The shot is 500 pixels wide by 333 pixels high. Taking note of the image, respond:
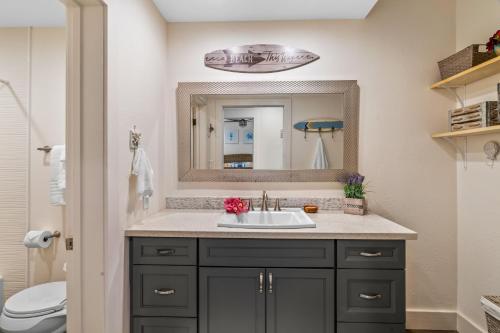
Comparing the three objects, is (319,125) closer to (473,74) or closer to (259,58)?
(259,58)

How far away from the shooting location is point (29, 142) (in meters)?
2.29

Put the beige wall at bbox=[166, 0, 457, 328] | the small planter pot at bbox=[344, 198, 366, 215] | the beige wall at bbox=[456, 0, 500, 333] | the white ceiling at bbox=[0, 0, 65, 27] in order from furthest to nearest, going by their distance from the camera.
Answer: the beige wall at bbox=[166, 0, 457, 328] < the small planter pot at bbox=[344, 198, 366, 215] < the white ceiling at bbox=[0, 0, 65, 27] < the beige wall at bbox=[456, 0, 500, 333]

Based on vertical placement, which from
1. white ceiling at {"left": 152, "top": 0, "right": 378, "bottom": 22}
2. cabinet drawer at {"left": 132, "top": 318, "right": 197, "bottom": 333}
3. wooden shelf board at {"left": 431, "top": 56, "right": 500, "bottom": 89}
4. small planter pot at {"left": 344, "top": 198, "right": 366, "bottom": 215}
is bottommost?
cabinet drawer at {"left": 132, "top": 318, "right": 197, "bottom": 333}

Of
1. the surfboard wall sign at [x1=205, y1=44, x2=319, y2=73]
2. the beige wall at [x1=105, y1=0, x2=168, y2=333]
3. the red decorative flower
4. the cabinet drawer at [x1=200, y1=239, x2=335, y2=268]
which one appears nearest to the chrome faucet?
the red decorative flower

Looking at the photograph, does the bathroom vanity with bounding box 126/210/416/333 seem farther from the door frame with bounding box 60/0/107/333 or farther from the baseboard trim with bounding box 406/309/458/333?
the baseboard trim with bounding box 406/309/458/333

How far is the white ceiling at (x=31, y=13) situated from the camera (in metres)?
1.97

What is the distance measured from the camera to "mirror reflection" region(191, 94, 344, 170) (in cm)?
224

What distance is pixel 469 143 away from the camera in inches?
80.0

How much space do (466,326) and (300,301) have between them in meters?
1.44

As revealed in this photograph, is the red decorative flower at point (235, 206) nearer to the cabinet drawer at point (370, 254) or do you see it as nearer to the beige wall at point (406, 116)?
the beige wall at point (406, 116)

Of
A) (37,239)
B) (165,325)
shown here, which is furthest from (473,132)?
(37,239)

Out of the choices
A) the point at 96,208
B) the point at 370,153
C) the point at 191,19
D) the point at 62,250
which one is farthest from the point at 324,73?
the point at 62,250

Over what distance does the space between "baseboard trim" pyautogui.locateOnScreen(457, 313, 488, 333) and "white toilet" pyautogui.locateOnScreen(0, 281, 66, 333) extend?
2.76 meters

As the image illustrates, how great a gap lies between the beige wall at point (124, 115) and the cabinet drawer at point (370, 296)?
3.99 feet
